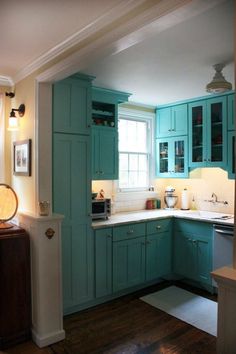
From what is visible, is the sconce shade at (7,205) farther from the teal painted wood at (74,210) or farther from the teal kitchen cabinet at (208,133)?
the teal kitchen cabinet at (208,133)

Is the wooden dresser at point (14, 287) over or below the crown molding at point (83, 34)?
below

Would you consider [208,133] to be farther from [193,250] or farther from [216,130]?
[193,250]

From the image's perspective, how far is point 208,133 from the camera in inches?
153

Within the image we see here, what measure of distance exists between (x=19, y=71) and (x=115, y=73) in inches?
37.2

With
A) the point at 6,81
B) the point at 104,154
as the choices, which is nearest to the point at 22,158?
the point at 6,81

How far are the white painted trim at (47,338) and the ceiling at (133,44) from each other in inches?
90.7

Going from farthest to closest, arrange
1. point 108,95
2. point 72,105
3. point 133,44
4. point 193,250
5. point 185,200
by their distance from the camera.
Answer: point 185,200 → point 193,250 → point 108,95 → point 72,105 → point 133,44

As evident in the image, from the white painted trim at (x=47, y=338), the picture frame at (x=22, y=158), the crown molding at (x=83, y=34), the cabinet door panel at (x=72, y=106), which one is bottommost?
the white painted trim at (x=47, y=338)

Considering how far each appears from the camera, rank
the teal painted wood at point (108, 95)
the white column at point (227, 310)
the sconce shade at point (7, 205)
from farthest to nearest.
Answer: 1. the teal painted wood at point (108, 95)
2. the sconce shade at point (7, 205)
3. the white column at point (227, 310)

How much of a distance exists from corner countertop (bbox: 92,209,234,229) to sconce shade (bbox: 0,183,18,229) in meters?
0.86

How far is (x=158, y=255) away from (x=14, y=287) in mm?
1923

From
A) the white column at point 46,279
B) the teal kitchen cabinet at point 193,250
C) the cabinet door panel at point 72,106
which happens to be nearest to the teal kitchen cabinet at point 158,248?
the teal kitchen cabinet at point 193,250

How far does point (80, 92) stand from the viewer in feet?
10.2

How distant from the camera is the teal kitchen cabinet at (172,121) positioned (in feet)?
13.8
